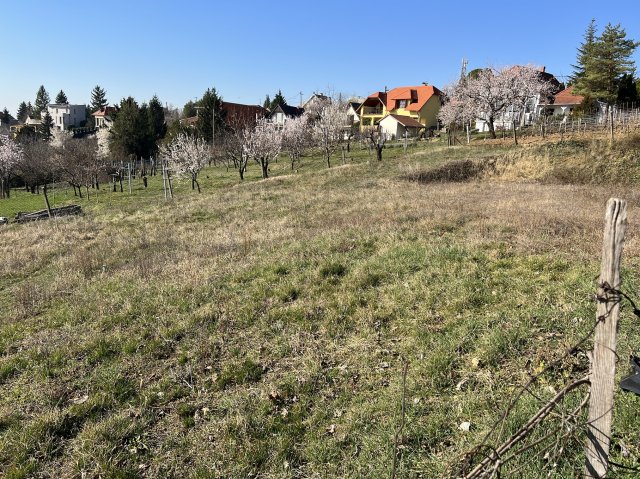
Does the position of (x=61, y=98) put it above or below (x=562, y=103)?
above

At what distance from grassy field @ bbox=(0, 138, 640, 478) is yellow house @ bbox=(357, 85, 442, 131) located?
57086 mm

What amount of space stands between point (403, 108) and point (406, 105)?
662mm

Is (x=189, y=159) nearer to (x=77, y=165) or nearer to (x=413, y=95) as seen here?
(x=77, y=165)

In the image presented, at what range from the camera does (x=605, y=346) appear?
2.06m

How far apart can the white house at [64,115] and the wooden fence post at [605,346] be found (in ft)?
446

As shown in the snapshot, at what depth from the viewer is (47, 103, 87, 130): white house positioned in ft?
384

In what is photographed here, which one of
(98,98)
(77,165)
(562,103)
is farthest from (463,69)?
(98,98)

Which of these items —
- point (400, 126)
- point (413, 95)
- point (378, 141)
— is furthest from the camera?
point (413, 95)

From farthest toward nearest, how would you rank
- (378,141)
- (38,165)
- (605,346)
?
→ (38,165), (378,141), (605,346)

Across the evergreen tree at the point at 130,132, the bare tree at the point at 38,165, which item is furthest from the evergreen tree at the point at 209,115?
the bare tree at the point at 38,165

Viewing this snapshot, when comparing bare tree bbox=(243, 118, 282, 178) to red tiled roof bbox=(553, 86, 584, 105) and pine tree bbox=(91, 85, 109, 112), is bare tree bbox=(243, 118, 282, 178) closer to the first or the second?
red tiled roof bbox=(553, 86, 584, 105)

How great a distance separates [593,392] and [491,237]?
7369mm

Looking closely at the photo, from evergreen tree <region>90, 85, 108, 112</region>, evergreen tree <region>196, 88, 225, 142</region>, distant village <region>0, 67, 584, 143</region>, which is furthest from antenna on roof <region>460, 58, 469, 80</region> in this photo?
evergreen tree <region>90, 85, 108, 112</region>

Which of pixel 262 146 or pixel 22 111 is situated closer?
pixel 262 146
